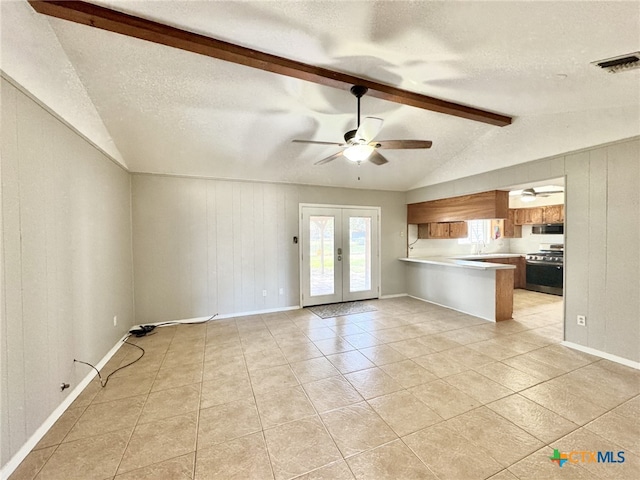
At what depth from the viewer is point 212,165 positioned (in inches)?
164

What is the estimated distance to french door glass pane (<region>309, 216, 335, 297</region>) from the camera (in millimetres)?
5328

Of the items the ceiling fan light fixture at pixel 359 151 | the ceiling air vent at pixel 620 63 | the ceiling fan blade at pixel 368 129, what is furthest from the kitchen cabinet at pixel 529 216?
the ceiling fan blade at pixel 368 129

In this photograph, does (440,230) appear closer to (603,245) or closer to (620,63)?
(603,245)

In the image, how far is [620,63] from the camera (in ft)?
6.53

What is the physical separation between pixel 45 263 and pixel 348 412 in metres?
2.69

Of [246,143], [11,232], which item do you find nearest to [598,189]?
[246,143]

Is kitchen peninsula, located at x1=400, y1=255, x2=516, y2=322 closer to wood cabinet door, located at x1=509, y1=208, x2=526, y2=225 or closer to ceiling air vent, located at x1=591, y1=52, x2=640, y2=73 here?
ceiling air vent, located at x1=591, y1=52, x2=640, y2=73

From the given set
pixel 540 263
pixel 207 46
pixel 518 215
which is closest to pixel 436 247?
pixel 540 263

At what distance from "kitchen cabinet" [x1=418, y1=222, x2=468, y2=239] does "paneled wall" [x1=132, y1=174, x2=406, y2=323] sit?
2293 mm

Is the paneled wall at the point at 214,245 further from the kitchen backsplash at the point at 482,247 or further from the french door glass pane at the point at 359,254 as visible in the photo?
the kitchen backsplash at the point at 482,247

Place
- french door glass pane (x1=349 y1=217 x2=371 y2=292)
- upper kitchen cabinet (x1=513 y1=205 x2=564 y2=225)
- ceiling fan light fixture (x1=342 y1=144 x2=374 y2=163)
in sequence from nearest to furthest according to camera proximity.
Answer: ceiling fan light fixture (x1=342 y1=144 x2=374 y2=163), french door glass pane (x1=349 y1=217 x2=371 y2=292), upper kitchen cabinet (x1=513 y1=205 x2=564 y2=225)

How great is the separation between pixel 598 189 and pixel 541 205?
4.52 meters

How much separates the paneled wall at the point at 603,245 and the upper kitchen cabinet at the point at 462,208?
0.88 meters

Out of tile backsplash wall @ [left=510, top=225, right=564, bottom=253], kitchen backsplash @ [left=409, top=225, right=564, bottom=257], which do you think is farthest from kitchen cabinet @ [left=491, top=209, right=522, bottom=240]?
tile backsplash wall @ [left=510, top=225, right=564, bottom=253]
